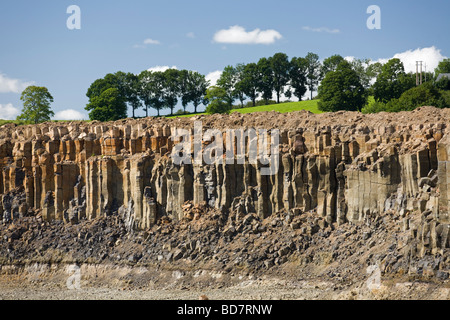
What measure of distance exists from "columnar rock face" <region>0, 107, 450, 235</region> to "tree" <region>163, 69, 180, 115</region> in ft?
117

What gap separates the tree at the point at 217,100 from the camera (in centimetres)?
9588

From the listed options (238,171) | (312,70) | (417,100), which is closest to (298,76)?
(312,70)

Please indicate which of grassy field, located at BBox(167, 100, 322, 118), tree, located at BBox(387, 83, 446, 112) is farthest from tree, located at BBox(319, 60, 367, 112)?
tree, located at BBox(387, 83, 446, 112)

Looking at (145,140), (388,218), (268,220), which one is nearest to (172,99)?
(145,140)

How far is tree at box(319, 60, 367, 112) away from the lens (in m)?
86.2

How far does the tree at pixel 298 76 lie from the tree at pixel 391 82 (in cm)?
1893

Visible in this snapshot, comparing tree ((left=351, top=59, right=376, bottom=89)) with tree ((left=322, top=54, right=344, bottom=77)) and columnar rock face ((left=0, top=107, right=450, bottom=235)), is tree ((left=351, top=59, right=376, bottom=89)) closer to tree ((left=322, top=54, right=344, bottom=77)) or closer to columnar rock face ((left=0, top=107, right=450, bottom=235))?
tree ((left=322, top=54, right=344, bottom=77))

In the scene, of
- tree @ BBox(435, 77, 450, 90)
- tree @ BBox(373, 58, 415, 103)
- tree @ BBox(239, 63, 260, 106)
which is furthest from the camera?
tree @ BBox(239, 63, 260, 106)

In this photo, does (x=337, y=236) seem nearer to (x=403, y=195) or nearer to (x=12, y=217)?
(x=403, y=195)

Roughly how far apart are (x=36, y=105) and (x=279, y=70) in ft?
111

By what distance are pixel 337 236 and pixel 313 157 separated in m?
6.43

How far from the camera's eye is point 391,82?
9088 cm

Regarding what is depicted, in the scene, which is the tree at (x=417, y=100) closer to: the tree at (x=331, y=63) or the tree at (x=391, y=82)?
the tree at (x=391, y=82)

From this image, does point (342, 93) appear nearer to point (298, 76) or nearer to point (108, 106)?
point (298, 76)
